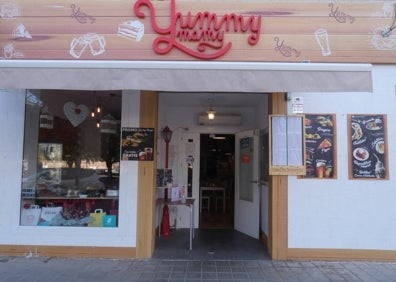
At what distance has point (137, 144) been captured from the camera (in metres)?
5.65

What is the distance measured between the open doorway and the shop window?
320 centimetres

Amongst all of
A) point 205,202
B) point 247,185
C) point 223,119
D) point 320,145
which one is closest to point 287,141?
point 320,145

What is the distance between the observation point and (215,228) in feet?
26.4

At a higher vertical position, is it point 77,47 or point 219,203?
point 77,47

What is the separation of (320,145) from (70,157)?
13.9ft

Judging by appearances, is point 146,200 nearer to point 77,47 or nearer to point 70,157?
point 70,157

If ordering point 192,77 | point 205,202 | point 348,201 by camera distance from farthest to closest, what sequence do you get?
1. point 205,202
2. point 348,201
3. point 192,77

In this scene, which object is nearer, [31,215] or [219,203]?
[31,215]

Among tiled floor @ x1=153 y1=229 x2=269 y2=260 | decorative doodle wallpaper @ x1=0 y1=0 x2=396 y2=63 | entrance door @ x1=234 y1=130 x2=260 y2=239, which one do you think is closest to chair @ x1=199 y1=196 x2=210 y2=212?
entrance door @ x1=234 y1=130 x2=260 y2=239

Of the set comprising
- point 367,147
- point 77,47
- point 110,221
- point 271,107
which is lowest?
point 110,221

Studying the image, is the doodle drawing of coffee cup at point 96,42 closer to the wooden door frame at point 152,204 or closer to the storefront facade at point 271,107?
the storefront facade at point 271,107

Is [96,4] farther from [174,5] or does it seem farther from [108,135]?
[108,135]

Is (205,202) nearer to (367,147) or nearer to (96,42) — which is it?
(367,147)

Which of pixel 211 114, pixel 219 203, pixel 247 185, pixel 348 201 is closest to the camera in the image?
pixel 348 201
